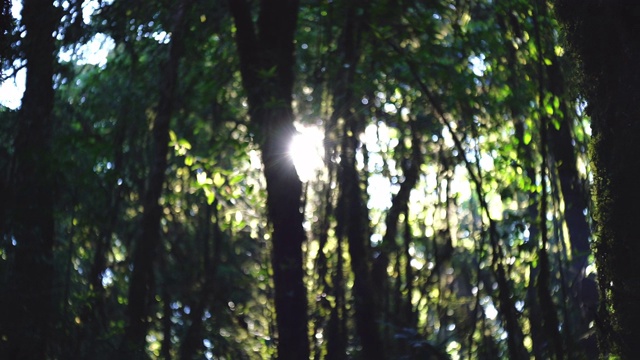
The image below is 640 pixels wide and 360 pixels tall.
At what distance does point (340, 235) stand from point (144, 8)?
2900mm

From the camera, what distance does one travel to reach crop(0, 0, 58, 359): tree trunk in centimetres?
600

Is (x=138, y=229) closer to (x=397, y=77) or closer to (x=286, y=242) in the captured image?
(x=286, y=242)

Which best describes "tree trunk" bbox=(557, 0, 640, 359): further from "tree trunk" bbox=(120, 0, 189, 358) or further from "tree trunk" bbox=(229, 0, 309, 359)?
"tree trunk" bbox=(120, 0, 189, 358)

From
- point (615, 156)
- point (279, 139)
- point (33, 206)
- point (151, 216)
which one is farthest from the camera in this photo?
point (151, 216)

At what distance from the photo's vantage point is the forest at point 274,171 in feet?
20.9

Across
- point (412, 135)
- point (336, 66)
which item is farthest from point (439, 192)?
point (336, 66)

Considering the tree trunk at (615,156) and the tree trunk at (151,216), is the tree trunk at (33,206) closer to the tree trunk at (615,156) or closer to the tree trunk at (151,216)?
the tree trunk at (151,216)

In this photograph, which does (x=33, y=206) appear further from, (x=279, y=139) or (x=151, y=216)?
(x=279, y=139)

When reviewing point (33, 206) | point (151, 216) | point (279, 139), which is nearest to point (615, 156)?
point (279, 139)

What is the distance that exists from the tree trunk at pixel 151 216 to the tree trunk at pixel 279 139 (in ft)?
1.95

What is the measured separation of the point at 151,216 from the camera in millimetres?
6844

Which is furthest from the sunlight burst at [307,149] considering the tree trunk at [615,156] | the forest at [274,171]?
the tree trunk at [615,156]

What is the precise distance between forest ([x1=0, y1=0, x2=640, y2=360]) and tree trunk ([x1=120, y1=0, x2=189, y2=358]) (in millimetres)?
19

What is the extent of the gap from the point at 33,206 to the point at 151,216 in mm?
988
